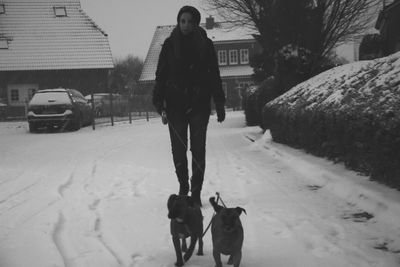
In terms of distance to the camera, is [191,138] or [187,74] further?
[191,138]

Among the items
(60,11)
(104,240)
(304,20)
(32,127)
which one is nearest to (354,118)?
(104,240)

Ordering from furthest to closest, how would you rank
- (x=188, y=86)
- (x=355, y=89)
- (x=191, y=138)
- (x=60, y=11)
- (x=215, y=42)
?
(x=215, y=42) < (x=60, y=11) < (x=355, y=89) < (x=191, y=138) < (x=188, y=86)

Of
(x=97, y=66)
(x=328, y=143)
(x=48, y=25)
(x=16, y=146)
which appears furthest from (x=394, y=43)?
(x=48, y=25)

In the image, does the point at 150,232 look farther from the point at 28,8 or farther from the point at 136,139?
the point at 28,8

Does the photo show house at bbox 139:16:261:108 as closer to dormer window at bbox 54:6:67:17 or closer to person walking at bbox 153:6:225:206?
dormer window at bbox 54:6:67:17

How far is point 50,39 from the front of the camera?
35.0 meters

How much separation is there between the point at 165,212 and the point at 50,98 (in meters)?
13.8

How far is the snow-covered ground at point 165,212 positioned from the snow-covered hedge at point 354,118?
30 centimetres

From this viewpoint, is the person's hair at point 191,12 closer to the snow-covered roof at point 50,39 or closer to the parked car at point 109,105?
the parked car at point 109,105

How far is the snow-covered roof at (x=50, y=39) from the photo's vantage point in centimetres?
3416

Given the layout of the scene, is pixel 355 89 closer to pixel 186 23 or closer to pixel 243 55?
pixel 186 23

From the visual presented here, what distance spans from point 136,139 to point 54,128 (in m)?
Result: 6.89

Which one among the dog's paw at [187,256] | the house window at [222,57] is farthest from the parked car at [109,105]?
the dog's paw at [187,256]

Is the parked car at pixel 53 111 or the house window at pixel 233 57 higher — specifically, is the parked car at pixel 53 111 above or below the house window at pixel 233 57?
below
